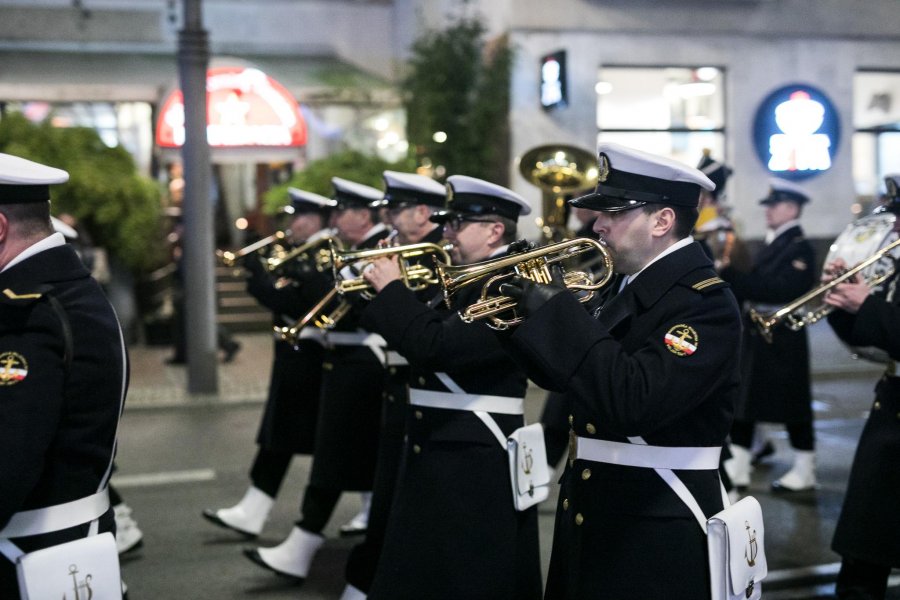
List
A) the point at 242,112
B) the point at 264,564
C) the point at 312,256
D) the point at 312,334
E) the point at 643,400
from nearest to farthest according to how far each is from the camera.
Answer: the point at 643,400, the point at 264,564, the point at 312,334, the point at 312,256, the point at 242,112

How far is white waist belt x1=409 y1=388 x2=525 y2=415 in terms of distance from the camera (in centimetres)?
436

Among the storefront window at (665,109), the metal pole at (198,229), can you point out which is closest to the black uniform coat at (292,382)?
the metal pole at (198,229)

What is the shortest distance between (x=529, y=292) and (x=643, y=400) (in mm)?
420

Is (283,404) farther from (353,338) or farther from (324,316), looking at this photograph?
(324,316)

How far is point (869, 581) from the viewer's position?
199 inches

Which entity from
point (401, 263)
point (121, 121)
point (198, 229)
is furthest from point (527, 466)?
point (121, 121)

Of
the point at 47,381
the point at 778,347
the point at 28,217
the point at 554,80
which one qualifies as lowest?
the point at 778,347

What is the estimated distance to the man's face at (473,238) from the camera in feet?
15.2

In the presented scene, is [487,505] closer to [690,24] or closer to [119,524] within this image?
[119,524]

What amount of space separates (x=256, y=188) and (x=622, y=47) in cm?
1067

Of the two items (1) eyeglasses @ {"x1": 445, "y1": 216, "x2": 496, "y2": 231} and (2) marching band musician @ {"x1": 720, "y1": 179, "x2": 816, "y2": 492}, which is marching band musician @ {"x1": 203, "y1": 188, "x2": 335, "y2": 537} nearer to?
(1) eyeglasses @ {"x1": 445, "y1": 216, "x2": 496, "y2": 231}

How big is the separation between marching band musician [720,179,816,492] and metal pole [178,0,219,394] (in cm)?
627

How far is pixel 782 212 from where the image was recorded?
8.60 meters

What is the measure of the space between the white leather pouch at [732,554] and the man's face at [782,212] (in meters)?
5.66
